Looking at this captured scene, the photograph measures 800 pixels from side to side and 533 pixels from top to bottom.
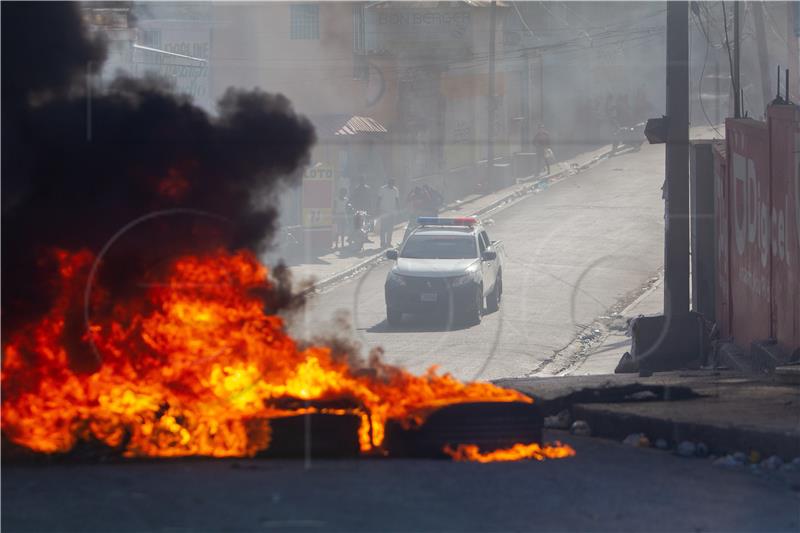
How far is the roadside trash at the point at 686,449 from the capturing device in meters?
8.66

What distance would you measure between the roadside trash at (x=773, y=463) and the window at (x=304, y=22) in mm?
33142

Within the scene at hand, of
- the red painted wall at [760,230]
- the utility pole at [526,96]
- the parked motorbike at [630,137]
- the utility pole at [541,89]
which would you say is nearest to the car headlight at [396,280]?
the red painted wall at [760,230]

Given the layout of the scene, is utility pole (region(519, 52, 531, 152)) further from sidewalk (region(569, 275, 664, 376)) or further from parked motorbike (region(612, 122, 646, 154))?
sidewalk (region(569, 275, 664, 376))

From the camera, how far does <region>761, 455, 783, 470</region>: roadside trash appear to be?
809 cm

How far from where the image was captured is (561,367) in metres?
17.7

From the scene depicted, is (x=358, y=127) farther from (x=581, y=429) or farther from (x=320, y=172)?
(x=581, y=429)

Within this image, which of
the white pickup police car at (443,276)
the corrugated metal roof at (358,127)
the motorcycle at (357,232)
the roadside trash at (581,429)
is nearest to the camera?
the roadside trash at (581,429)

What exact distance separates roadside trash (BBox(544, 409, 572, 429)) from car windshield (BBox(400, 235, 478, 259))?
11.0 metres

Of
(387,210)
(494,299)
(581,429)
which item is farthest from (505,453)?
(387,210)

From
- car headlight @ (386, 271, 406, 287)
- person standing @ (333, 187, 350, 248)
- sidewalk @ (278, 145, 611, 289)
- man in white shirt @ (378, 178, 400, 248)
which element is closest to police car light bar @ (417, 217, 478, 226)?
car headlight @ (386, 271, 406, 287)

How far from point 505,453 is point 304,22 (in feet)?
108

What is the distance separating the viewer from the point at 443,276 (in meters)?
20.7

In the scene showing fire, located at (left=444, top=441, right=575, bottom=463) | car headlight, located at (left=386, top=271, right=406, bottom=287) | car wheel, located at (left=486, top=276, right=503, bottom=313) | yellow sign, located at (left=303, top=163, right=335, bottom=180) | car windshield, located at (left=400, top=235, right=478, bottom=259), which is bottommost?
fire, located at (left=444, top=441, right=575, bottom=463)

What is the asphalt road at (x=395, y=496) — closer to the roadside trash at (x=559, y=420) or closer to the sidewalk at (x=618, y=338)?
the roadside trash at (x=559, y=420)
